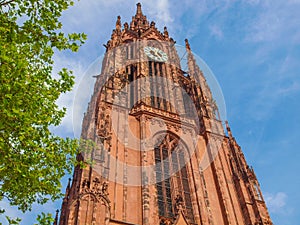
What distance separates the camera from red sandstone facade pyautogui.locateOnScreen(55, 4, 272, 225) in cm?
1758

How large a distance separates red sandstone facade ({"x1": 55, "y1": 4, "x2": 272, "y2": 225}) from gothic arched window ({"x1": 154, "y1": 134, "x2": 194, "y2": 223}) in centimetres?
6

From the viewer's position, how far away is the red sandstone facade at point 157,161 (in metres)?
17.6

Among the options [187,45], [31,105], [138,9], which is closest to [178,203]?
[31,105]

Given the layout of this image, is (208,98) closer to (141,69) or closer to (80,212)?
(141,69)

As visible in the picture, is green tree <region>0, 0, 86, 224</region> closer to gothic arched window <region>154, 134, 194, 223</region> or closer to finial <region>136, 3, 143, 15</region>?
gothic arched window <region>154, 134, 194, 223</region>

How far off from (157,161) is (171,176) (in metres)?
1.33

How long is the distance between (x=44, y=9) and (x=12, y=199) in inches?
204

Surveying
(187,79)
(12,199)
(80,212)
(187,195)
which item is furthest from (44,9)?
(187,79)

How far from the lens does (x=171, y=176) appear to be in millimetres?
21641

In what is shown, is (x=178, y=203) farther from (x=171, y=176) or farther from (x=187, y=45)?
(x=187, y=45)

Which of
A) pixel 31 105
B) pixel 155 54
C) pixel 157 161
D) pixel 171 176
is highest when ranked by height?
pixel 155 54

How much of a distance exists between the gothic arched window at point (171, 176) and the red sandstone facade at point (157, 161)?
0.06 meters

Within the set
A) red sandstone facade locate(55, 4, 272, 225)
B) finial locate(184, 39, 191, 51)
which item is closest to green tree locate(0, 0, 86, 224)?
red sandstone facade locate(55, 4, 272, 225)

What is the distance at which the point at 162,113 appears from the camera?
26.5m
